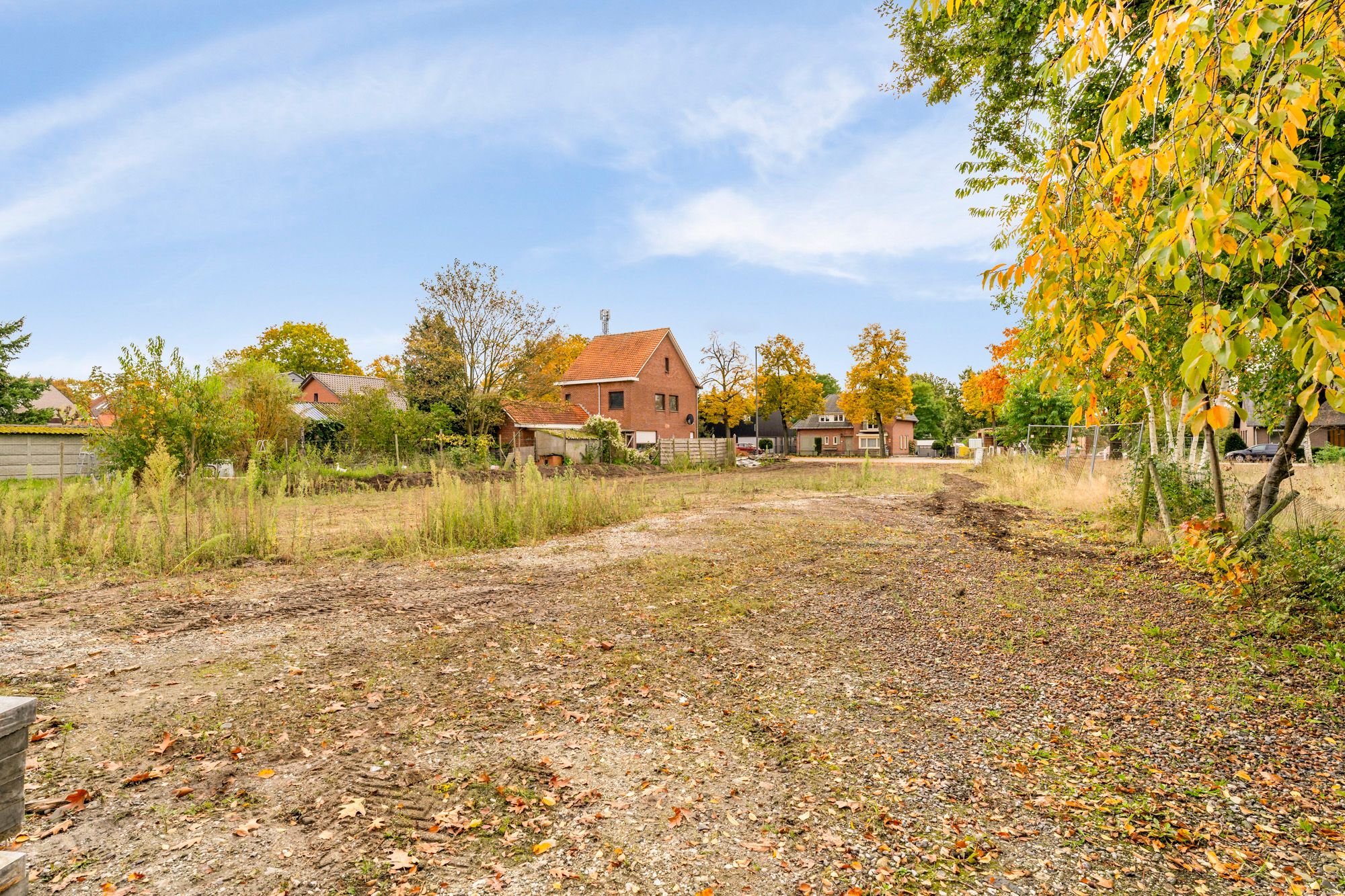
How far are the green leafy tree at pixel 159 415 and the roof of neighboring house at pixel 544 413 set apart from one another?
44.7 feet

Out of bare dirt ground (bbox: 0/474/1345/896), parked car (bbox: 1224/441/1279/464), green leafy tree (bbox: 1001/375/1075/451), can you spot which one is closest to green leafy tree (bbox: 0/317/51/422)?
bare dirt ground (bbox: 0/474/1345/896)

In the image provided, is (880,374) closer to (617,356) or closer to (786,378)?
(786,378)

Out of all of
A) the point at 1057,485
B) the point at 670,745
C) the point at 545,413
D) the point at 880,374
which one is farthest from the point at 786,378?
the point at 670,745

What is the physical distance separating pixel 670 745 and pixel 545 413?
2948 cm

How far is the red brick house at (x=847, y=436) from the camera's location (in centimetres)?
6212

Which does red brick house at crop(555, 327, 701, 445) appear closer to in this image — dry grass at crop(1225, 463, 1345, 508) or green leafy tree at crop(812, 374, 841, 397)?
dry grass at crop(1225, 463, 1345, 508)

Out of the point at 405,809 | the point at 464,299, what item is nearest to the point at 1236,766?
the point at 405,809

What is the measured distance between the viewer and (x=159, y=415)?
1294 centimetres

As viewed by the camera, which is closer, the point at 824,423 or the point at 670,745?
the point at 670,745

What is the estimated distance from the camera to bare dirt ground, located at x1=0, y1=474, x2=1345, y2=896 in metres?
2.55

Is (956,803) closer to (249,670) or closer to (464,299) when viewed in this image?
(249,670)

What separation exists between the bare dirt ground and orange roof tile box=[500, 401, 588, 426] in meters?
22.8

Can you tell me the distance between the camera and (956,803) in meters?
2.93

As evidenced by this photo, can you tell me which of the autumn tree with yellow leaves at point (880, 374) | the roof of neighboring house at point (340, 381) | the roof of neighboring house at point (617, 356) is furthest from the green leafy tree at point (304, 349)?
the autumn tree with yellow leaves at point (880, 374)
